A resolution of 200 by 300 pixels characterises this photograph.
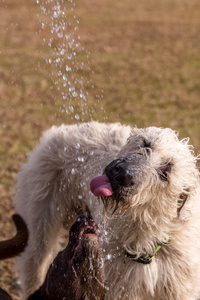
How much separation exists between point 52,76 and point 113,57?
2.30 meters

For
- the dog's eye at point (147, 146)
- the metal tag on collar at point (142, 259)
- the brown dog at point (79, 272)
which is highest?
the dog's eye at point (147, 146)

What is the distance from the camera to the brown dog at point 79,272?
244 cm

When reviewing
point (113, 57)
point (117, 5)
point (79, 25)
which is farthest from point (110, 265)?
point (117, 5)

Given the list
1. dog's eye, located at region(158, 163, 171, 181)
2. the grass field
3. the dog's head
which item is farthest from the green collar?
the grass field

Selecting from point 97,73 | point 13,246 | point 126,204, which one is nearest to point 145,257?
point 126,204

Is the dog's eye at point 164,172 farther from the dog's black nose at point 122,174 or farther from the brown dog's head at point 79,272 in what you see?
the brown dog's head at point 79,272

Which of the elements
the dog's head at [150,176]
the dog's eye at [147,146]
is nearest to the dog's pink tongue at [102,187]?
the dog's head at [150,176]

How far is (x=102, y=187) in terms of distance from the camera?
268 centimetres

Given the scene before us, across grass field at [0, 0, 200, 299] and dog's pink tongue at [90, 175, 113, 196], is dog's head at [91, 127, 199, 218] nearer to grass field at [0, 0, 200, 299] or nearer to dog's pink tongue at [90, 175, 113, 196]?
dog's pink tongue at [90, 175, 113, 196]

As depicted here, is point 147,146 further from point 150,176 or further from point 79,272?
point 79,272

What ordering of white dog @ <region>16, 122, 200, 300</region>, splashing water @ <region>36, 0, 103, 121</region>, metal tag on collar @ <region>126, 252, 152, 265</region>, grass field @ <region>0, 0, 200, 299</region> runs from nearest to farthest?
white dog @ <region>16, 122, 200, 300</region> → metal tag on collar @ <region>126, 252, 152, 265</region> → grass field @ <region>0, 0, 200, 299</region> → splashing water @ <region>36, 0, 103, 121</region>

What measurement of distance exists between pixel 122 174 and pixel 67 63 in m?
6.18

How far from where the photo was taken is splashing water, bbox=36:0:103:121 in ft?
24.3

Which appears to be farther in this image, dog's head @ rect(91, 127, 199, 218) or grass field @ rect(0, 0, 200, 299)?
grass field @ rect(0, 0, 200, 299)
